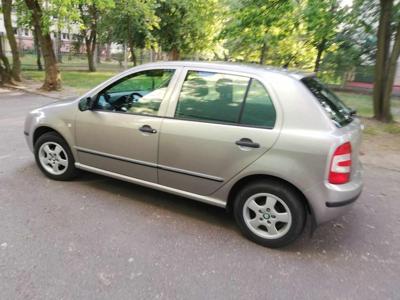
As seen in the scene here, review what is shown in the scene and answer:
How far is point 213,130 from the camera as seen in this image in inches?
129

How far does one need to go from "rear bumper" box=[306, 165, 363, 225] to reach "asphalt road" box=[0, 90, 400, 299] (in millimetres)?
441

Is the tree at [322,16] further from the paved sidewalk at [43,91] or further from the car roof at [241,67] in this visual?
the paved sidewalk at [43,91]

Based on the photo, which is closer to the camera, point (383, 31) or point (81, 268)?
point (81, 268)

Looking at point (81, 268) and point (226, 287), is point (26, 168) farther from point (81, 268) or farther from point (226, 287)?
point (226, 287)

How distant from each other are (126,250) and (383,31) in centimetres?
970

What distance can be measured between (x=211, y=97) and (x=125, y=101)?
1146mm

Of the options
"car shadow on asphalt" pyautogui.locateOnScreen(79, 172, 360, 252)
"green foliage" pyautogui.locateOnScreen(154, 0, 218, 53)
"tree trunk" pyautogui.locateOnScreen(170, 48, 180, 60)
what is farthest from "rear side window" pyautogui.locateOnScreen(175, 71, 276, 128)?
"tree trunk" pyautogui.locateOnScreen(170, 48, 180, 60)

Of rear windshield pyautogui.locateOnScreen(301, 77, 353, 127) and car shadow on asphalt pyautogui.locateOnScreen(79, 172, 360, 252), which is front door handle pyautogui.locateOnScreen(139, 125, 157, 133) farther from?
rear windshield pyautogui.locateOnScreen(301, 77, 353, 127)

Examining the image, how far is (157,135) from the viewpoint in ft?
11.7

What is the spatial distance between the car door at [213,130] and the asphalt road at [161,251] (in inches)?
20.8

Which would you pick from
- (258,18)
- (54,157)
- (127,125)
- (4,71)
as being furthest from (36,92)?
(127,125)

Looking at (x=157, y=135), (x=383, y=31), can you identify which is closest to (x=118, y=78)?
(x=157, y=135)

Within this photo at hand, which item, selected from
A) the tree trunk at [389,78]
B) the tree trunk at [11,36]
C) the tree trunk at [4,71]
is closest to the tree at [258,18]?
the tree trunk at [389,78]

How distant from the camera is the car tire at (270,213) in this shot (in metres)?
3.06
